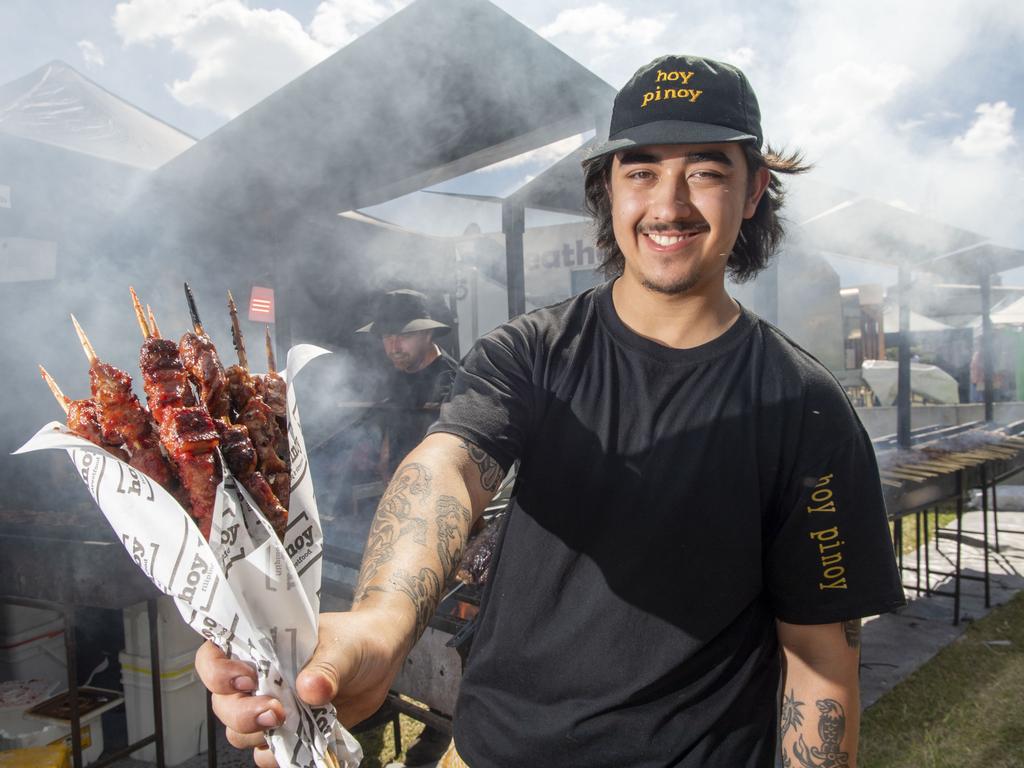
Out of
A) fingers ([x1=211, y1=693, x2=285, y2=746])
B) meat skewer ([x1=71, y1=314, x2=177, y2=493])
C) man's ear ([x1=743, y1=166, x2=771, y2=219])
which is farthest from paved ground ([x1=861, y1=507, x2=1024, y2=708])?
meat skewer ([x1=71, y1=314, x2=177, y2=493])

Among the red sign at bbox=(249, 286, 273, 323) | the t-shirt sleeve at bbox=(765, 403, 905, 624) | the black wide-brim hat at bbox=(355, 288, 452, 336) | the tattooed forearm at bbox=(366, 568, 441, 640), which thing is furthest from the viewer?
the red sign at bbox=(249, 286, 273, 323)

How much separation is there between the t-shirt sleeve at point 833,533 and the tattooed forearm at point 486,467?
73cm

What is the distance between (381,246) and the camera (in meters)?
8.04

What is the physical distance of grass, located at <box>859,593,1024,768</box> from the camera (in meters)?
4.12

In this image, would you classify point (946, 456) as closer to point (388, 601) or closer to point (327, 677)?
point (388, 601)

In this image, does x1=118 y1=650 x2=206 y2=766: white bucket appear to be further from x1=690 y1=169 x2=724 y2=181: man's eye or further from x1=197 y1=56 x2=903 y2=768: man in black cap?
x1=690 y1=169 x2=724 y2=181: man's eye

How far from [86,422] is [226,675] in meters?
0.61

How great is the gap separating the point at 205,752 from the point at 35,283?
4271mm

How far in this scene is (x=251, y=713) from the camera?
0.99 meters

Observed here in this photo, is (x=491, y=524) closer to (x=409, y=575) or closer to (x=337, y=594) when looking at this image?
(x=337, y=594)

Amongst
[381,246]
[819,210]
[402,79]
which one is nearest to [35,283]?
[381,246]

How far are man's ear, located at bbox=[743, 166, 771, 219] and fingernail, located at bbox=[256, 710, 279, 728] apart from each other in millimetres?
1758

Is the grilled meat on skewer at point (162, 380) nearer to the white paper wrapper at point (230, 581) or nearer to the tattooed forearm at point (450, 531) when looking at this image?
the white paper wrapper at point (230, 581)

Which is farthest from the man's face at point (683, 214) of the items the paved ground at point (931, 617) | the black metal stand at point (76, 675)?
the paved ground at point (931, 617)
